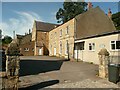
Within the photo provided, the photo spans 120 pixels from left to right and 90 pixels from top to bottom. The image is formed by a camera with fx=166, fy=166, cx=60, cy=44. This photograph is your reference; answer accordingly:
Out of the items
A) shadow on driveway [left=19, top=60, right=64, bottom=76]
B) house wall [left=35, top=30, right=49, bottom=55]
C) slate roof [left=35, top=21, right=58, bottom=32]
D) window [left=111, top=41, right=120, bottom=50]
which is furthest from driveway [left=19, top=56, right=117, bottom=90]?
slate roof [left=35, top=21, right=58, bottom=32]

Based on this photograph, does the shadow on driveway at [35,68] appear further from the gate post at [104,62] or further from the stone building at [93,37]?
the stone building at [93,37]

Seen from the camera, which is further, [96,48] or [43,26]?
[43,26]

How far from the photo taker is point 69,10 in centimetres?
5278

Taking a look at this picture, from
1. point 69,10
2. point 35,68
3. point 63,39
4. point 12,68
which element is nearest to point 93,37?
point 35,68

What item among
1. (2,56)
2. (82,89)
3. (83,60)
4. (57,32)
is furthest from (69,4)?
(82,89)

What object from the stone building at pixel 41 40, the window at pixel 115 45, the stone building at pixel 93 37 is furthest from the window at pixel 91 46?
the stone building at pixel 41 40

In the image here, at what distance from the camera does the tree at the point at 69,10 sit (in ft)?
170

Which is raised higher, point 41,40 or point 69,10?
point 69,10

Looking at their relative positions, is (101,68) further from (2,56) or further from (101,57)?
(2,56)

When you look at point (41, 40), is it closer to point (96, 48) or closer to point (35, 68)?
point (96, 48)

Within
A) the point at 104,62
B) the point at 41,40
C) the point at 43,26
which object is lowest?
the point at 104,62

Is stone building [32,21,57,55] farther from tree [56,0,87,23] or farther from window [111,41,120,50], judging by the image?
window [111,41,120,50]

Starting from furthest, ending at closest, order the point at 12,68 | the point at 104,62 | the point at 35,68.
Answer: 1. the point at 35,68
2. the point at 104,62
3. the point at 12,68

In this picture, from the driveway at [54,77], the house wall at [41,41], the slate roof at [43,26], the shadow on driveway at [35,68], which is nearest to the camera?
the driveway at [54,77]
